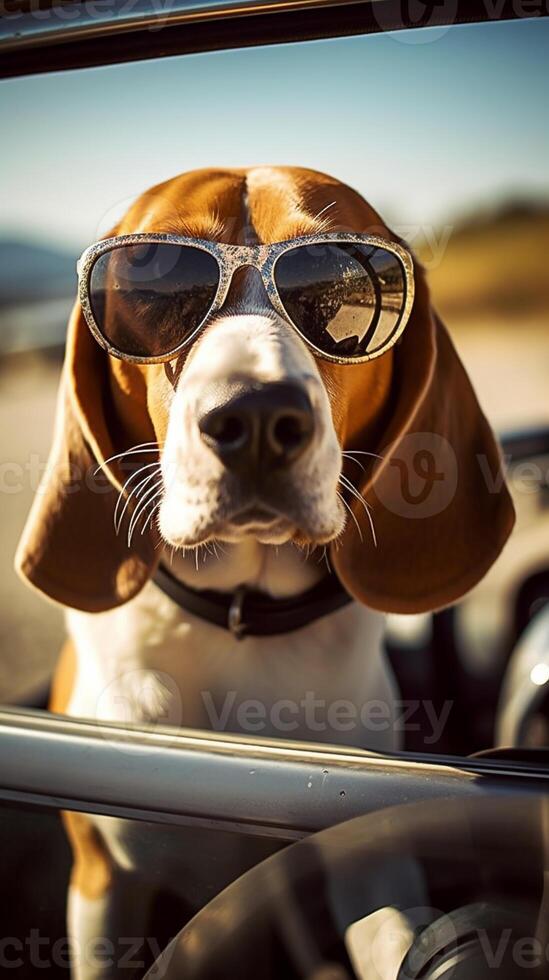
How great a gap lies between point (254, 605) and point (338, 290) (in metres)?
0.58

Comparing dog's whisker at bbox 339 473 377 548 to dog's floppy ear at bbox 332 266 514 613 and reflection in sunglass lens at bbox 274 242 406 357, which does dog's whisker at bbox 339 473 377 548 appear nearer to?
dog's floppy ear at bbox 332 266 514 613

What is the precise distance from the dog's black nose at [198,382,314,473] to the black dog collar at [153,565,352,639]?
462 mm

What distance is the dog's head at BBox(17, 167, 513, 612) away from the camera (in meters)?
1.17

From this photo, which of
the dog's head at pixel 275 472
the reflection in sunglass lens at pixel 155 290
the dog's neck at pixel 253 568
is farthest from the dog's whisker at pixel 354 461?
the reflection in sunglass lens at pixel 155 290

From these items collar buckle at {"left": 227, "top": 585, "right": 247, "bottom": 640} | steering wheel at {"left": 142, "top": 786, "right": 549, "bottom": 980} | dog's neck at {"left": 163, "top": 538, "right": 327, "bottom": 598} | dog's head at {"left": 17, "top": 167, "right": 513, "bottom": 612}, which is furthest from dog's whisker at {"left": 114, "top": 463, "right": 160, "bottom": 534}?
steering wheel at {"left": 142, "top": 786, "right": 549, "bottom": 980}

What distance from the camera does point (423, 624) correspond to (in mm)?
2232

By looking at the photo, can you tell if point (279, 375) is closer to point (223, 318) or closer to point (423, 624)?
point (223, 318)

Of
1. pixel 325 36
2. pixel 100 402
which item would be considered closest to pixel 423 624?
pixel 100 402

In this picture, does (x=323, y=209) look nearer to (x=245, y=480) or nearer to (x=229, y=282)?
(x=229, y=282)

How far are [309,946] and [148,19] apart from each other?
3.19 ft

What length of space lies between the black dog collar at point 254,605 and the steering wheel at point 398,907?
624mm

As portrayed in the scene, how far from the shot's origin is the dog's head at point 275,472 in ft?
3.82

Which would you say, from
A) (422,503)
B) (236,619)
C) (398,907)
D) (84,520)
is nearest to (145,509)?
(84,520)

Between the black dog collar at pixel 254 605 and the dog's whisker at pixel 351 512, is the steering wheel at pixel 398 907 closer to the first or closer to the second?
the dog's whisker at pixel 351 512
